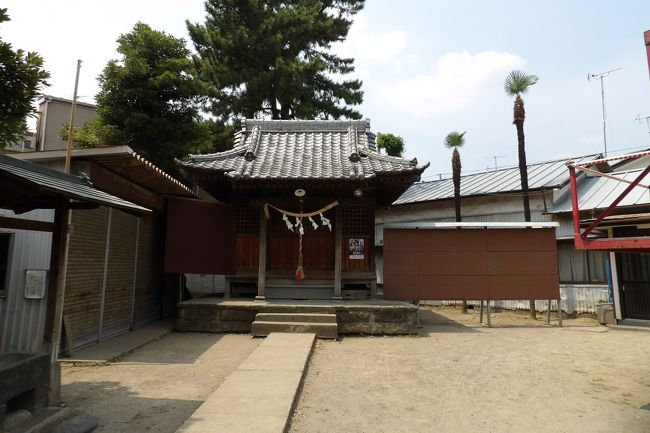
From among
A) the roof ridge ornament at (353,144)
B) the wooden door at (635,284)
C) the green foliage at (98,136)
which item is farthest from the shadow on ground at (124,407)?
the wooden door at (635,284)

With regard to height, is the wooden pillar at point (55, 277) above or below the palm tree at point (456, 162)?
below

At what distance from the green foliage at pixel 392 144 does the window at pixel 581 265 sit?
10.2 meters

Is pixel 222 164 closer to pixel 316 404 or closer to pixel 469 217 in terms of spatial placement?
pixel 316 404

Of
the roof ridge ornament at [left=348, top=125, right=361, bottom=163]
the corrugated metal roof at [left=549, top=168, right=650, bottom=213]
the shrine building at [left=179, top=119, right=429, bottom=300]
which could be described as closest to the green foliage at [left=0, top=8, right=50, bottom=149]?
the shrine building at [left=179, top=119, right=429, bottom=300]

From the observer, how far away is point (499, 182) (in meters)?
19.2

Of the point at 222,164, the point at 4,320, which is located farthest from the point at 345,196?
the point at 4,320

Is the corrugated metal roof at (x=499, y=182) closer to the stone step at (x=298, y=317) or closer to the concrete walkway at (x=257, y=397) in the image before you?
the stone step at (x=298, y=317)

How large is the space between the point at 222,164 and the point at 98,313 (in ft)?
15.3

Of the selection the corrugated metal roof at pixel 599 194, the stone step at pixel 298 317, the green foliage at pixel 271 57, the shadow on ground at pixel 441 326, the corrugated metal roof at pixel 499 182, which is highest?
the green foliage at pixel 271 57

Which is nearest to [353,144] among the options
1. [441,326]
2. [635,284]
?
[441,326]

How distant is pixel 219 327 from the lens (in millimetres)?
9609

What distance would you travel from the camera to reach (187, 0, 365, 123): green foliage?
19.0 meters

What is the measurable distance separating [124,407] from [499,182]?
60.6 ft

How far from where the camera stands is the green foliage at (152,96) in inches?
538
